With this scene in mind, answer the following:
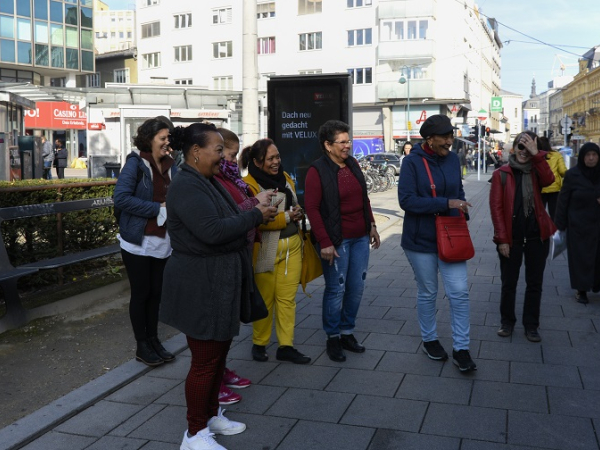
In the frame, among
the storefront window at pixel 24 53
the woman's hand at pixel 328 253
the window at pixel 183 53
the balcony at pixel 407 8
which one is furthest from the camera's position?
the window at pixel 183 53

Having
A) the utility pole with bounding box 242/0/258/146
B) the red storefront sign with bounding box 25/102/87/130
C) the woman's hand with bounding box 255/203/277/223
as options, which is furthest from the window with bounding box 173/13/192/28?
the woman's hand with bounding box 255/203/277/223

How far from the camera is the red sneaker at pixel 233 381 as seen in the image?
4.82 m

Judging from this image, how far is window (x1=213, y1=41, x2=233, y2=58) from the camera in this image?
58000 mm

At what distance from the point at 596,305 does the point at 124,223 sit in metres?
4.88

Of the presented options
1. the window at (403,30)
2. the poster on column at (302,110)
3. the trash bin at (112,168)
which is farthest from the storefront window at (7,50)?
the poster on column at (302,110)

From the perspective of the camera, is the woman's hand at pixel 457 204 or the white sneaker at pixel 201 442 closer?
the white sneaker at pixel 201 442

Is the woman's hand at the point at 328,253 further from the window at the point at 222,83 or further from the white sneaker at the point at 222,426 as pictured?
the window at the point at 222,83

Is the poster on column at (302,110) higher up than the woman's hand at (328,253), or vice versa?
the poster on column at (302,110)

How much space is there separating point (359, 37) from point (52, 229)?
50.0 metres

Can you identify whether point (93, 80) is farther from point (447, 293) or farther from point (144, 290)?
point (447, 293)

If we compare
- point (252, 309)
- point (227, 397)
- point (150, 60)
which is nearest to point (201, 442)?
point (252, 309)

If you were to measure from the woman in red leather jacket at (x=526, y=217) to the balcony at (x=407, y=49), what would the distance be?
157 feet

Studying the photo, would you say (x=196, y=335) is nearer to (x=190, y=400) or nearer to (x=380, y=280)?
(x=190, y=400)

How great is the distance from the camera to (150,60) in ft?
206
